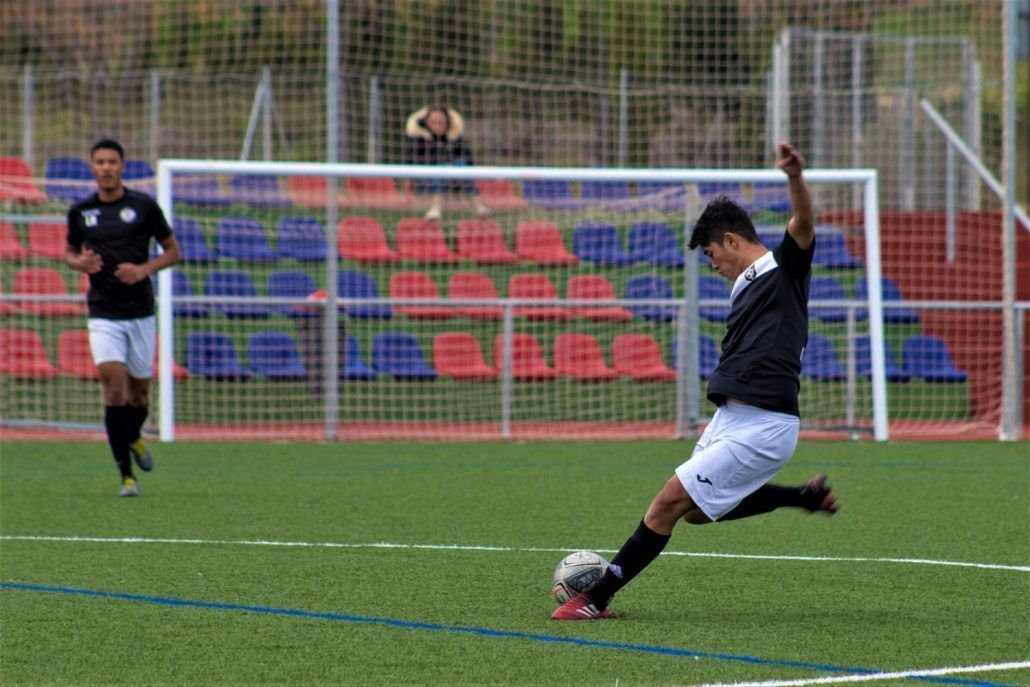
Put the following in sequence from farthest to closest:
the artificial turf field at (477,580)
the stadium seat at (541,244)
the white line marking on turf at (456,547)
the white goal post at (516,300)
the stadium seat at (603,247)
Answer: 1. the stadium seat at (541,244)
2. the stadium seat at (603,247)
3. the white goal post at (516,300)
4. the white line marking on turf at (456,547)
5. the artificial turf field at (477,580)

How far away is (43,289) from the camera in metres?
15.5

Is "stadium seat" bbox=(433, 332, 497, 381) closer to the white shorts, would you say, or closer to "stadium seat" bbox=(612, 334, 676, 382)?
"stadium seat" bbox=(612, 334, 676, 382)

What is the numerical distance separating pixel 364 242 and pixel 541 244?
186 cm

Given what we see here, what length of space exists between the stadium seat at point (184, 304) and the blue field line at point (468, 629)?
7.40 m

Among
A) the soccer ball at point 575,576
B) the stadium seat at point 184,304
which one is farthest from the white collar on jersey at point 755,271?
the stadium seat at point 184,304

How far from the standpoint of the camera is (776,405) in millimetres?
5516

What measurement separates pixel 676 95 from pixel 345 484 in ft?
30.8

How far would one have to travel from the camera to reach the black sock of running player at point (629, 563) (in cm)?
557

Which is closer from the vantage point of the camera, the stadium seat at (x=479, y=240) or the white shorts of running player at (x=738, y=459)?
the white shorts of running player at (x=738, y=459)

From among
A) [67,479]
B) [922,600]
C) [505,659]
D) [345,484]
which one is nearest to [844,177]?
[345,484]

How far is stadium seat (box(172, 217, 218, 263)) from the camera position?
1573 centimetres

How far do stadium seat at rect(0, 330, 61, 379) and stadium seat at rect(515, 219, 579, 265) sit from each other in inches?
192

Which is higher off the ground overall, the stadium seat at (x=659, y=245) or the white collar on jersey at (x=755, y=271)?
the stadium seat at (x=659, y=245)

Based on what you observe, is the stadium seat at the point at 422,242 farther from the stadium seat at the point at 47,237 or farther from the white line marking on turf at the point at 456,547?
the white line marking on turf at the point at 456,547
